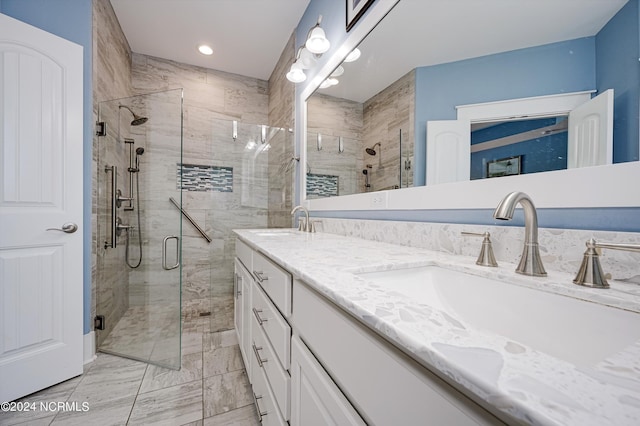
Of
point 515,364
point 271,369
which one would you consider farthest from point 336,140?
point 515,364

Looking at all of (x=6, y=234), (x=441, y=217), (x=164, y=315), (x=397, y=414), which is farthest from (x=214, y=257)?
(x=397, y=414)

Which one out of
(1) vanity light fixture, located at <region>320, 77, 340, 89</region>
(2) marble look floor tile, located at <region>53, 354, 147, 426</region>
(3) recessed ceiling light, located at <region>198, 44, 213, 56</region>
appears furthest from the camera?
(3) recessed ceiling light, located at <region>198, 44, 213, 56</region>

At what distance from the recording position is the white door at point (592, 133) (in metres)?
0.58

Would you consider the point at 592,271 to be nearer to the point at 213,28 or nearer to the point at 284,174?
the point at 284,174

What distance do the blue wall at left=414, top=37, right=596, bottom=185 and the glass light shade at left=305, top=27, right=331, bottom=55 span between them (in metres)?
0.81

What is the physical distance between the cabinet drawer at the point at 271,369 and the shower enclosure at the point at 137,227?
93 centimetres

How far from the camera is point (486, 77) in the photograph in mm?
837

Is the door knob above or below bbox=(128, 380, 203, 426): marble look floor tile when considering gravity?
above

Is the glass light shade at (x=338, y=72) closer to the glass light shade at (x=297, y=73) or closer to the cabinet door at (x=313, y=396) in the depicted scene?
the glass light shade at (x=297, y=73)

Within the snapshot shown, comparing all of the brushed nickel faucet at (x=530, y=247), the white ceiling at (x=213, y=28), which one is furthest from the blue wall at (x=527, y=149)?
the white ceiling at (x=213, y=28)

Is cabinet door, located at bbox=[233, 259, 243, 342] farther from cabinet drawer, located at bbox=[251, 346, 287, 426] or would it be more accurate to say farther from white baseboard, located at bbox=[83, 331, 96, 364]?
white baseboard, located at bbox=[83, 331, 96, 364]

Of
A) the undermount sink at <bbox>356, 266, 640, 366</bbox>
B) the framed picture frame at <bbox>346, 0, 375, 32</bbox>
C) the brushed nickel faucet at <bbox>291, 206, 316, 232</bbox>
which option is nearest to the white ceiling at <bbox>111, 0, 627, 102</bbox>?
the framed picture frame at <bbox>346, 0, 375, 32</bbox>

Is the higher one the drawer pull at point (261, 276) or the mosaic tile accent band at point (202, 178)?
the mosaic tile accent band at point (202, 178)

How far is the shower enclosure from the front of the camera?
5.95ft
